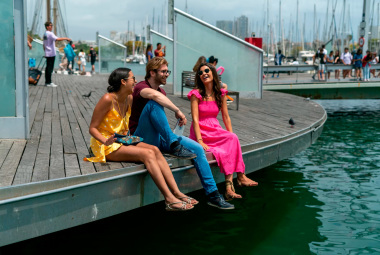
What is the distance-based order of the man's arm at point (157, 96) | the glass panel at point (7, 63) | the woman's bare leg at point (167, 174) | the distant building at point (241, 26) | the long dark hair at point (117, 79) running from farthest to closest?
the distant building at point (241, 26)
the glass panel at point (7, 63)
the man's arm at point (157, 96)
the long dark hair at point (117, 79)
the woman's bare leg at point (167, 174)

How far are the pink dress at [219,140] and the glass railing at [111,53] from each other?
68.8 feet

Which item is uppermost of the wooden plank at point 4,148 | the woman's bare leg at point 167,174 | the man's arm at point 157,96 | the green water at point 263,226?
the man's arm at point 157,96

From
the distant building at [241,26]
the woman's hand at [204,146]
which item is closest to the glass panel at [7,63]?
the woman's hand at [204,146]

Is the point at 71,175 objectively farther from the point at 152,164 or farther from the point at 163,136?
the point at 163,136

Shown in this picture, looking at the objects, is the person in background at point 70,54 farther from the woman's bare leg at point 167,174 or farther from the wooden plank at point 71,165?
the woman's bare leg at point 167,174

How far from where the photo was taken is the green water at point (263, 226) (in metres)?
5.91

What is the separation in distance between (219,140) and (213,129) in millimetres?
177

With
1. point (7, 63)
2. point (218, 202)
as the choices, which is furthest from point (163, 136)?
point (7, 63)

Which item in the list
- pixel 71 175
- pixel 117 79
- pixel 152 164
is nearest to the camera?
pixel 71 175

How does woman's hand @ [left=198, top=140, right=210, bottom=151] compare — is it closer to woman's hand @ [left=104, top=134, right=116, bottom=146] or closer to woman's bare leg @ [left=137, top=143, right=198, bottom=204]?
woman's bare leg @ [left=137, top=143, right=198, bottom=204]

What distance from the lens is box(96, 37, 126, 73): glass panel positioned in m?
27.2

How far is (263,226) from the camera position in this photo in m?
6.70

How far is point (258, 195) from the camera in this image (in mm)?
8281

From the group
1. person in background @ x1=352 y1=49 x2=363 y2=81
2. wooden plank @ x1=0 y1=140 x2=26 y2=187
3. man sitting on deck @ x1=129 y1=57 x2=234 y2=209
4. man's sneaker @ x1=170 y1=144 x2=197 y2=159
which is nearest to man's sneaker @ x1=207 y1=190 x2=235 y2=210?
man sitting on deck @ x1=129 y1=57 x2=234 y2=209
